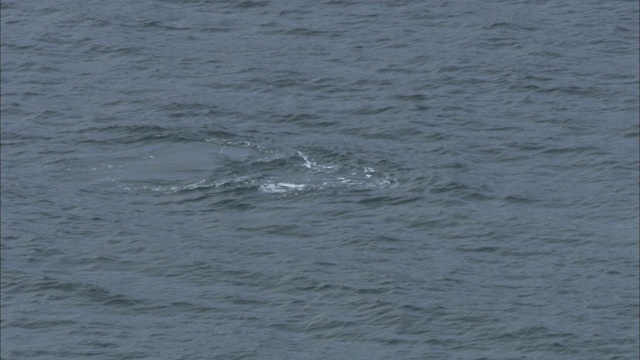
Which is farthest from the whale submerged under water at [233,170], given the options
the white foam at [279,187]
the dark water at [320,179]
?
the dark water at [320,179]

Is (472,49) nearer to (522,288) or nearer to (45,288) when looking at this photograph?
(522,288)

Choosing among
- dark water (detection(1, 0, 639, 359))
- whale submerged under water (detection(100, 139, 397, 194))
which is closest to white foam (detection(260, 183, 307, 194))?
whale submerged under water (detection(100, 139, 397, 194))

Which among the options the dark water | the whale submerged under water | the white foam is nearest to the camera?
Answer: the dark water

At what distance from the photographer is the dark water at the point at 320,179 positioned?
9612 centimetres

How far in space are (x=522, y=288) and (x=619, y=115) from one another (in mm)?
26974

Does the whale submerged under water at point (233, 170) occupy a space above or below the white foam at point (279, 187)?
above

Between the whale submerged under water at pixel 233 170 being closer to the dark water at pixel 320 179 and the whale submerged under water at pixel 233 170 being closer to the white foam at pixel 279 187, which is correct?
the white foam at pixel 279 187

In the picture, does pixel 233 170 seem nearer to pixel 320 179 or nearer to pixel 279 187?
pixel 279 187

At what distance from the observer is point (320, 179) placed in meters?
114

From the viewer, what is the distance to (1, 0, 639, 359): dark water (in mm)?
96125

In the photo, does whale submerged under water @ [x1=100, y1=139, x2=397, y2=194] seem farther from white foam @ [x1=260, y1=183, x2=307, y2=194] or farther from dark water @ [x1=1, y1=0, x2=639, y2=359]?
dark water @ [x1=1, y1=0, x2=639, y2=359]

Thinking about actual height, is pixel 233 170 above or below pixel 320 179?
above

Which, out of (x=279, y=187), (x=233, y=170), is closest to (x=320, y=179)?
(x=279, y=187)

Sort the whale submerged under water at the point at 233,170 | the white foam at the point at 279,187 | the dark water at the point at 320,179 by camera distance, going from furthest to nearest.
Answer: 1. the whale submerged under water at the point at 233,170
2. the white foam at the point at 279,187
3. the dark water at the point at 320,179
